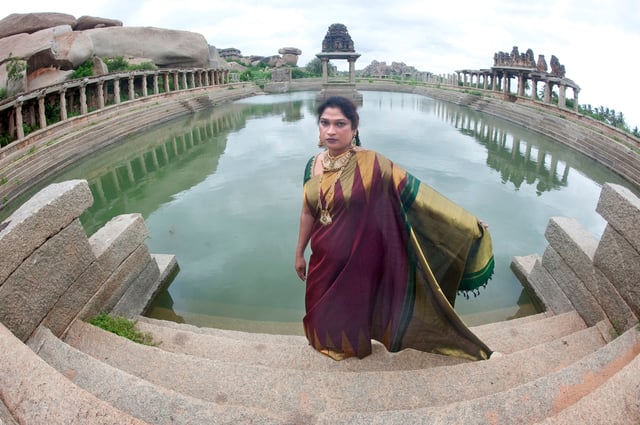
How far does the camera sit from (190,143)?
1195 centimetres

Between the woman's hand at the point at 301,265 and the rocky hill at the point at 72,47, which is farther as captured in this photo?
the rocky hill at the point at 72,47

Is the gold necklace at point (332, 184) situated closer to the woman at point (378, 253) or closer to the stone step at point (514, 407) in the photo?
the woman at point (378, 253)

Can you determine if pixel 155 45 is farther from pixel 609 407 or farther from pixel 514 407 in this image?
pixel 609 407

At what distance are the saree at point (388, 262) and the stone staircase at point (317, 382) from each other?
0.15 meters

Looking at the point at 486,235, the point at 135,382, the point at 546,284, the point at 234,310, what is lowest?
the point at 234,310

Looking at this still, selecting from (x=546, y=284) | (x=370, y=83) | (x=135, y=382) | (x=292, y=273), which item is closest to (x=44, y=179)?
(x=292, y=273)

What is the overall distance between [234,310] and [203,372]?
182 centimetres

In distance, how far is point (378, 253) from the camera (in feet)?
7.29

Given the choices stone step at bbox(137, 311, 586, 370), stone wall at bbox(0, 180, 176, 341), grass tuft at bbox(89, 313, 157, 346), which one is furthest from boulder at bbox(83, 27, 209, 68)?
stone step at bbox(137, 311, 586, 370)

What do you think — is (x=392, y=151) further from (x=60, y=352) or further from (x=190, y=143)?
(x=60, y=352)

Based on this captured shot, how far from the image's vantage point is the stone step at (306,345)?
94.2 inches

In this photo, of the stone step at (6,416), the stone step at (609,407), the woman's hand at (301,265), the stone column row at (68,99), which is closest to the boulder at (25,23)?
the stone column row at (68,99)

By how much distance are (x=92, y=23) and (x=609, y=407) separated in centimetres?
2339

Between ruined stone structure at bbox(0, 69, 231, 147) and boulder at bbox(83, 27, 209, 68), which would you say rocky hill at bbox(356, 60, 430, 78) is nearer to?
boulder at bbox(83, 27, 209, 68)
